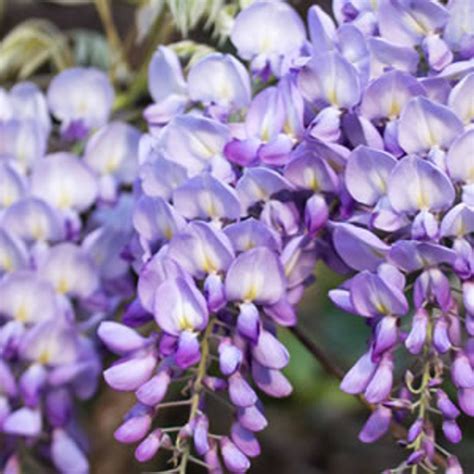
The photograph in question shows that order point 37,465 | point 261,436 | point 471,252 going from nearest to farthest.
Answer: point 471,252
point 37,465
point 261,436

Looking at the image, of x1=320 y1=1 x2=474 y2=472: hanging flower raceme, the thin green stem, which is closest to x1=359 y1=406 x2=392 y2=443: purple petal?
x1=320 y1=1 x2=474 y2=472: hanging flower raceme

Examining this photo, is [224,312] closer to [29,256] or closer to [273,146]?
[273,146]

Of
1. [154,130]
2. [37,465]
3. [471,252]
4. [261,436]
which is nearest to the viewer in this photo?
[471,252]

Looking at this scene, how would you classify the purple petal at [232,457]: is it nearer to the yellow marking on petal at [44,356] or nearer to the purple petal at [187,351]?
the purple petal at [187,351]

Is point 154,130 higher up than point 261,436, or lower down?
higher up

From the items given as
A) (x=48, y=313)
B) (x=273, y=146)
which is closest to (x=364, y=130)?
(x=273, y=146)

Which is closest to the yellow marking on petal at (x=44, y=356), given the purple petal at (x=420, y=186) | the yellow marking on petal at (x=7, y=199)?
the yellow marking on petal at (x=7, y=199)
